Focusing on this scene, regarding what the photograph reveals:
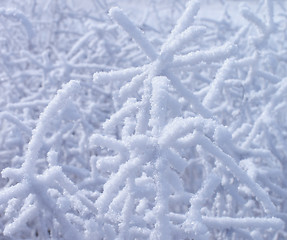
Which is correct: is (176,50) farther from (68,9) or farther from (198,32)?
(68,9)

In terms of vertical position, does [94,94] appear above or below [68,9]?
below

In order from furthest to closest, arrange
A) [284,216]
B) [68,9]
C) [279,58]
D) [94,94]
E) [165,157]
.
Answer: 1. [68,9]
2. [94,94]
3. [279,58]
4. [284,216]
5. [165,157]

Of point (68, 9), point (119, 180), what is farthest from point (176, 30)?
point (68, 9)

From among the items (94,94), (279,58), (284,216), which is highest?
(94,94)

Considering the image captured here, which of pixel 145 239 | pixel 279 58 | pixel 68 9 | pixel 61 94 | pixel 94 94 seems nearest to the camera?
pixel 61 94

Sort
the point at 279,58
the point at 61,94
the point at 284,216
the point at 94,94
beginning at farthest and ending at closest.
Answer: the point at 94,94, the point at 279,58, the point at 284,216, the point at 61,94

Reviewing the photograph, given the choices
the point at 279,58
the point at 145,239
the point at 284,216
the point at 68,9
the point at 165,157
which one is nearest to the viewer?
the point at 165,157

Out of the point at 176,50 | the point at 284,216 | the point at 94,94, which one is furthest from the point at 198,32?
the point at 94,94

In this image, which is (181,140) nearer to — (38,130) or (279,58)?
(38,130)

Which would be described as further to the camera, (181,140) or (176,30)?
(176,30)
